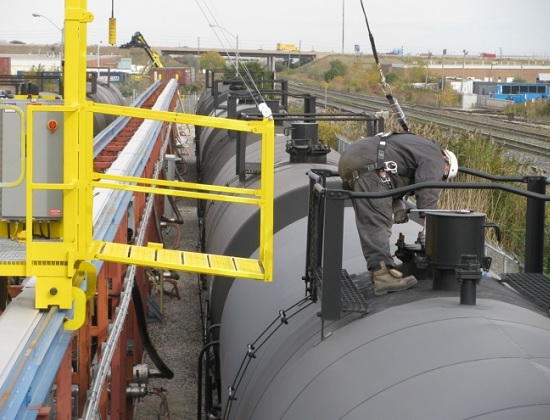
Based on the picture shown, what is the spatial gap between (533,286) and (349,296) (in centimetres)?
119

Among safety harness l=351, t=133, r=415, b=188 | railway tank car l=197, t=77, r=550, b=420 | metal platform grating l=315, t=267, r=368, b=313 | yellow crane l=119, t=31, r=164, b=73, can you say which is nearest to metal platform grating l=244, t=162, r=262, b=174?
railway tank car l=197, t=77, r=550, b=420

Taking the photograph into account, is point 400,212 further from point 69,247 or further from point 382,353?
point 69,247

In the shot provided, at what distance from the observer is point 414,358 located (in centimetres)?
423

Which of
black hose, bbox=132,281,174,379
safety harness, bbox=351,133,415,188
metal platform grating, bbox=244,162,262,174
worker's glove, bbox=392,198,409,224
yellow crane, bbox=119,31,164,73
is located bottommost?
black hose, bbox=132,281,174,379

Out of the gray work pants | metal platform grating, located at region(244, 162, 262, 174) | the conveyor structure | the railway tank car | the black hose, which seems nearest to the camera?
the railway tank car

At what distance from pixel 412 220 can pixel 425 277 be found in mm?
2511

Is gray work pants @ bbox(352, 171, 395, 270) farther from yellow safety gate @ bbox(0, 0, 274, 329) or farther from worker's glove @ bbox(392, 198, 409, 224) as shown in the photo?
yellow safety gate @ bbox(0, 0, 274, 329)

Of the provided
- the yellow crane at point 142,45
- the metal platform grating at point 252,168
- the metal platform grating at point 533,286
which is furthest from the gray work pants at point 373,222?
the yellow crane at point 142,45

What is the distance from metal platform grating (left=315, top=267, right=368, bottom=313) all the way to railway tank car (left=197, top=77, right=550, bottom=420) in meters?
0.03

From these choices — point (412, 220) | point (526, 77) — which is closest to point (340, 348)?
point (412, 220)

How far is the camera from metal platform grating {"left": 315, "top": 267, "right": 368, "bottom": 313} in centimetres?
507

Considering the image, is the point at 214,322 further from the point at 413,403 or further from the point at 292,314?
the point at 413,403

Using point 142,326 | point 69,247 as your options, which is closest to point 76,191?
point 69,247

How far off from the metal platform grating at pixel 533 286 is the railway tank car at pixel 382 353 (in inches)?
4.1
